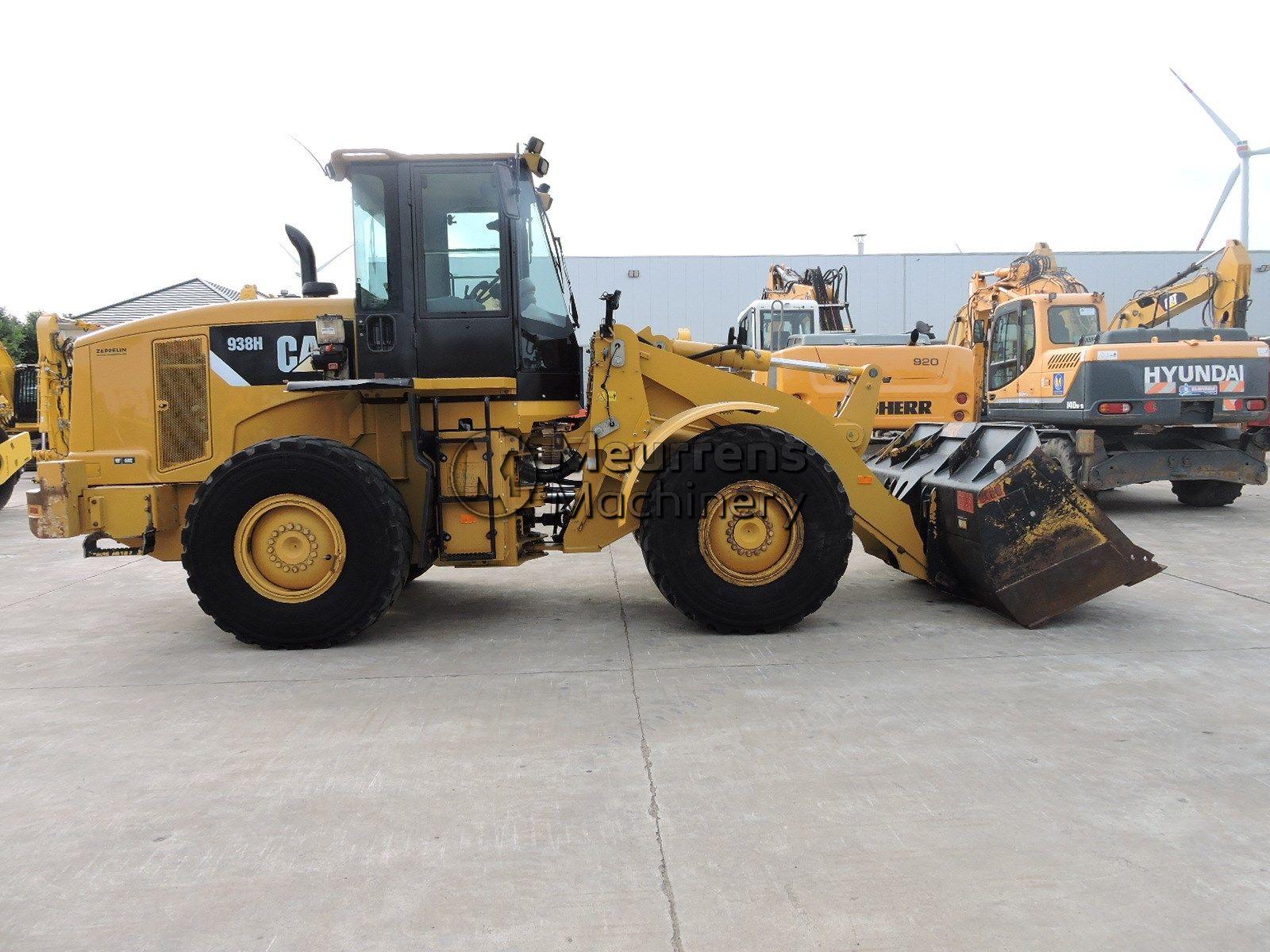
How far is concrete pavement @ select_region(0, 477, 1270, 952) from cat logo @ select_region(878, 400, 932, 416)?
6.42 m

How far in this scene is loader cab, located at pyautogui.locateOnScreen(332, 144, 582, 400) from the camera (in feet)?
17.7

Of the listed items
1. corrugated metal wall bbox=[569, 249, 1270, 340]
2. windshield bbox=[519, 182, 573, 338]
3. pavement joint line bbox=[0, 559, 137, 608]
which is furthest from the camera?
corrugated metal wall bbox=[569, 249, 1270, 340]

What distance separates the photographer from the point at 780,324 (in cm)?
1639

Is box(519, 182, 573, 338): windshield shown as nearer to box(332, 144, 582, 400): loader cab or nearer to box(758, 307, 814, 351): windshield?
box(332, 144, 582, 400): loader cab

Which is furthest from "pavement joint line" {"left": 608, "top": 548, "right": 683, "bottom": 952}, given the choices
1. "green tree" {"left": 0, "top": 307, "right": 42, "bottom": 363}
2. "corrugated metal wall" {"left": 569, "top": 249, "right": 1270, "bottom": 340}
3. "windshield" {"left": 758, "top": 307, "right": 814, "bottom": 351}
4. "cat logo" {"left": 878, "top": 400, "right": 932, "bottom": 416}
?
"green tree" {"left": 0, "top": 307, "right": 42, "bottom": 363}

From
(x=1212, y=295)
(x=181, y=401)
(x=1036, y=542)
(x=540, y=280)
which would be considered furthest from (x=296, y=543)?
(x=1212, y=295)

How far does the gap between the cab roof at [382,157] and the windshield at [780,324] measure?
11321mm

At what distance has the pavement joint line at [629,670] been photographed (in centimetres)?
477

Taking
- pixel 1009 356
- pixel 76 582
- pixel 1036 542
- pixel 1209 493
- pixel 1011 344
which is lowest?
pixel 76 582

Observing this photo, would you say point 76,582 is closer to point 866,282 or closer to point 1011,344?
point 1011,344

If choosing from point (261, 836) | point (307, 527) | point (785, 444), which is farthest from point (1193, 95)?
point (261, 836)

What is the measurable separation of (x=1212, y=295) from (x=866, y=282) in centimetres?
1798

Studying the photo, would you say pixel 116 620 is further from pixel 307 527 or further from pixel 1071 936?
pixel 1071 936

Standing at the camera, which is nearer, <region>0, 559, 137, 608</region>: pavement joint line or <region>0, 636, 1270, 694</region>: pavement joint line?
<region>0, 636, 1270, 694</region>: pavement joint line
